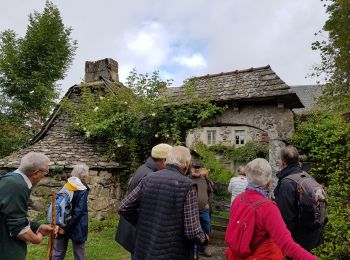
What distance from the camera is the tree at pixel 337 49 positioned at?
516 inches

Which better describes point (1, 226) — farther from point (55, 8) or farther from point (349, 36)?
point (55, 8)

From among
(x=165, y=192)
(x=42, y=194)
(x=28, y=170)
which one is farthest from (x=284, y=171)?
(x=42, y=194)

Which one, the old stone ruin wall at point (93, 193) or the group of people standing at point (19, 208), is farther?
the old stone ruin wall at point (93, 193)

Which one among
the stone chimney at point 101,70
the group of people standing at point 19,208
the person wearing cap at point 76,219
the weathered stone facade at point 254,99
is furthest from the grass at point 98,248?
the stone chimney at point 101,70

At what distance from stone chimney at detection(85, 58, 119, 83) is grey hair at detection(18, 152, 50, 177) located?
9801mm

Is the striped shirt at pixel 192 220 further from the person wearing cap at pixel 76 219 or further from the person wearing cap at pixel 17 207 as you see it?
the person wearing cap at pixel 76 219

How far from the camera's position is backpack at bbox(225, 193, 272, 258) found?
2.48 m

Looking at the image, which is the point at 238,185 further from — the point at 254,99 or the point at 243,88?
the point at 243,88

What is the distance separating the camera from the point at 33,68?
59.9 feet

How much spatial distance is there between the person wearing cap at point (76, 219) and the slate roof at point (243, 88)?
4.90 meters

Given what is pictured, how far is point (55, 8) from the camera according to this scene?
20062 mm

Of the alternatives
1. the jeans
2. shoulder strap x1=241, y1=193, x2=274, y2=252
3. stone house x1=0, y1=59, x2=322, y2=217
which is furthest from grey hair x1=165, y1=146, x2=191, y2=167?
stone house x1=0, y1=59, x2=322, y2=217

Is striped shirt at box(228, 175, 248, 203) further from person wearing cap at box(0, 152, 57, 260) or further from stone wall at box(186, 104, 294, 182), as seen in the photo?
person wearing cap at box(0, 152, 57, 260)

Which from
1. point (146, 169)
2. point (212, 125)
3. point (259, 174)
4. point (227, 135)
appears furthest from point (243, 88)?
point (227, 135)
